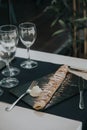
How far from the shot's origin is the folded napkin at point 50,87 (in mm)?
944

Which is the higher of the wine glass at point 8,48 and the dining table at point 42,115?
the wine glass at point 8,48

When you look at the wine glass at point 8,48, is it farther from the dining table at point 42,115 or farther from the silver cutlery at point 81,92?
the silver cutlery at point 81,92

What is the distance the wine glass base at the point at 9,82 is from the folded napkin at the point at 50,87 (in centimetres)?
12

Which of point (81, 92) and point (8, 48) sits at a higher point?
point (8, 48)

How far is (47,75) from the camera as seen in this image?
112 cm

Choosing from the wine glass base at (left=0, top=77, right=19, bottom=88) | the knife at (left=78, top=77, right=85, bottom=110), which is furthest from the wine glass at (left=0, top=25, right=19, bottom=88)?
the knife at (left=78, top=77, right=85, bottom=110)

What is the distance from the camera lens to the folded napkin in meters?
0.94

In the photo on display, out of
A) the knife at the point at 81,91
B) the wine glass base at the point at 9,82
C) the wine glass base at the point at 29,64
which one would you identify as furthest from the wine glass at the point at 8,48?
the knife at the point at 81,91

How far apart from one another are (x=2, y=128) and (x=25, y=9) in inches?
158

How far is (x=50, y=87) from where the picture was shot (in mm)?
1020

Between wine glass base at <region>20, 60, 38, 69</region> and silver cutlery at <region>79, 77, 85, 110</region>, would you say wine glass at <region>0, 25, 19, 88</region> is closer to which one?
wine glass base at <region>20, 60, 38, 69</region>

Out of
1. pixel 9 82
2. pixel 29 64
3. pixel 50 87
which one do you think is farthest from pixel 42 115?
pixel 29 64

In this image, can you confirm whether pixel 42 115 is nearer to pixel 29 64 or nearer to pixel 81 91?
pixel 81 91

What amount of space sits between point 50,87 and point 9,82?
0.56 feet
